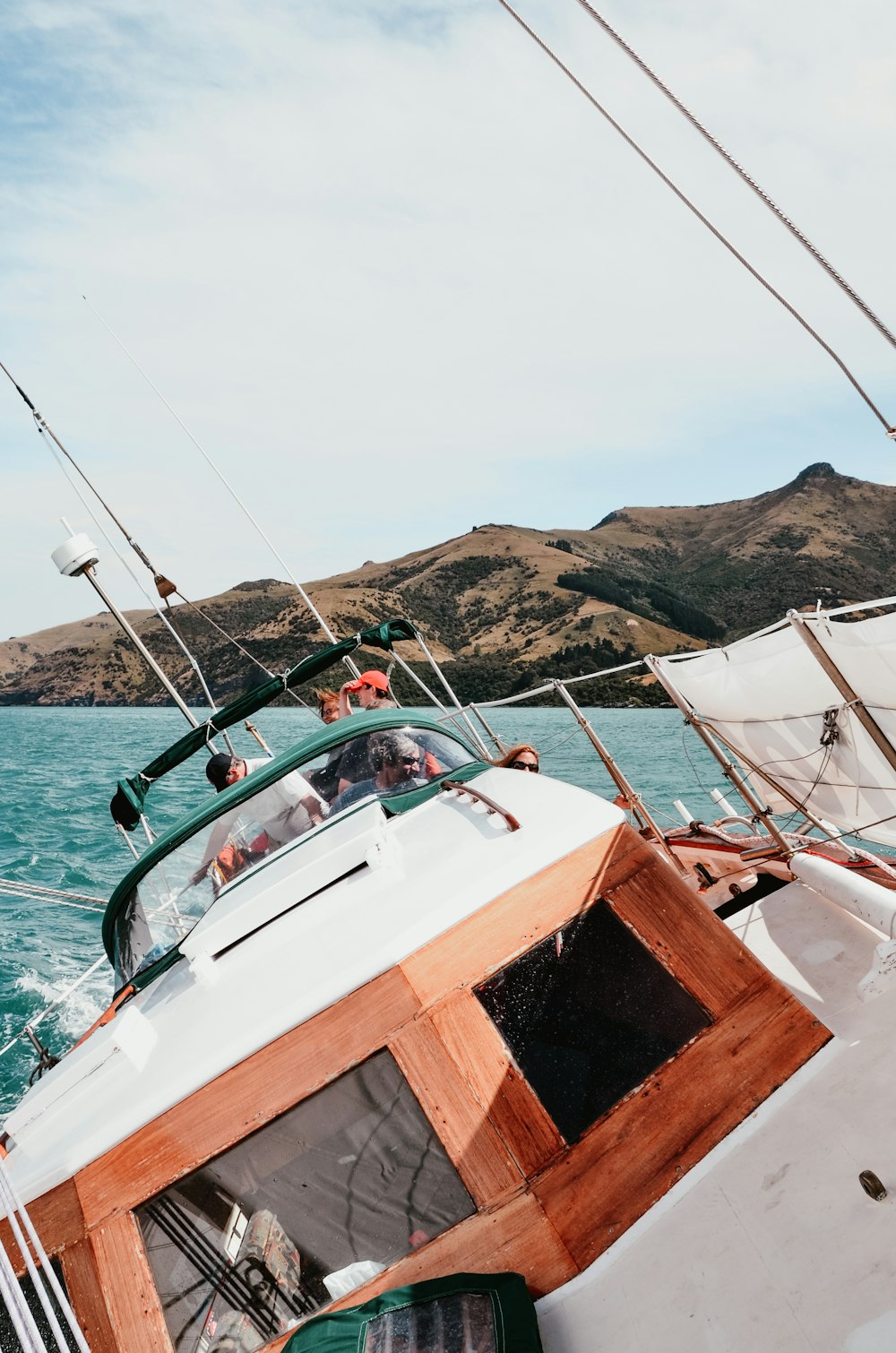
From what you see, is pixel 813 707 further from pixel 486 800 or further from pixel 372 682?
pixel 486 800

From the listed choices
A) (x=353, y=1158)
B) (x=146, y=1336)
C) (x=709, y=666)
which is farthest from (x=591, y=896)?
(x=709, y=666)

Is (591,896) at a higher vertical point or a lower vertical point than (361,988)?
lower

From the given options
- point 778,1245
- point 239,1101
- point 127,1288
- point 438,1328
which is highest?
point 239,1101

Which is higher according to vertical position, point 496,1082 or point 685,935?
point 496,1082

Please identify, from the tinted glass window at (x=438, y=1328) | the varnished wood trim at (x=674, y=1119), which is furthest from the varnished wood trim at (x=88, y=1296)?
the varnished wood trim at (x=674, y=1119)

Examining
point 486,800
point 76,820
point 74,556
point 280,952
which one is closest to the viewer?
point 280,952

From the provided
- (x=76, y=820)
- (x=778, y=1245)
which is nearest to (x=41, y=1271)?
(x=778, y=1245)

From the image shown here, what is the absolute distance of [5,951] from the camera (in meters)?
12.0

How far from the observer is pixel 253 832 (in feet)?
14.8

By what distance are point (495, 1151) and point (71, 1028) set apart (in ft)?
27.8

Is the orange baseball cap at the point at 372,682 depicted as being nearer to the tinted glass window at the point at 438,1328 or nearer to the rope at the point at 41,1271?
the rope at the point at 41,1271

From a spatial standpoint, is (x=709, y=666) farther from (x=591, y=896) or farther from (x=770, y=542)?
(x=770, y=542)

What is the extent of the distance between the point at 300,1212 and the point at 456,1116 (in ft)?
2.04

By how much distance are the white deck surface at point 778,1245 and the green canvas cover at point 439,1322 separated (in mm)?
166
